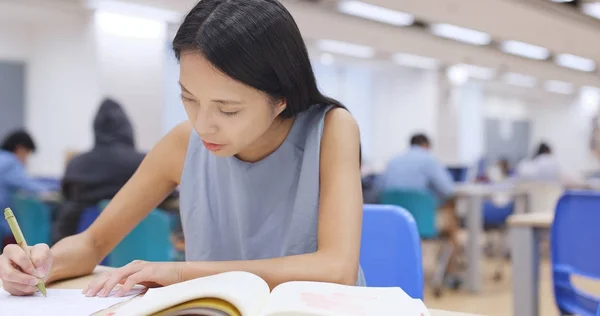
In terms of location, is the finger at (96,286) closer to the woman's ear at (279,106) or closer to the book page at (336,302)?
the book page at (336,302)

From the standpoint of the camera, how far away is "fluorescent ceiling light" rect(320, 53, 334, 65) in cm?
916

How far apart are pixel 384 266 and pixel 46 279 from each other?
2.32 feet

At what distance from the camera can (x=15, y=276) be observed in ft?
3.06

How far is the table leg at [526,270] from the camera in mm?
2598

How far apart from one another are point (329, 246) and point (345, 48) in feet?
25.5

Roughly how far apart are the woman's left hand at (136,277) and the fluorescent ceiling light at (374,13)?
5501mm

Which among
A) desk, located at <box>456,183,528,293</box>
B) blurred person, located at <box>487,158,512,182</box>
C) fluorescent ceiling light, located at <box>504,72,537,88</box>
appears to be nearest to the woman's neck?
desk, located at <box>456,183,528,293</box>

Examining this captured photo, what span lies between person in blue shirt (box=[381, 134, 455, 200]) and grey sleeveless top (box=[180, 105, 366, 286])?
12.1 feet

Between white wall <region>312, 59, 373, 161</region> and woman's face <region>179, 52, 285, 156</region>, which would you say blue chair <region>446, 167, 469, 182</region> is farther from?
woman's face <region>179, 52, 285, 156</region>

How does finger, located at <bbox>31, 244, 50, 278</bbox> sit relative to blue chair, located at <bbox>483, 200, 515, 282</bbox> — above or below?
above

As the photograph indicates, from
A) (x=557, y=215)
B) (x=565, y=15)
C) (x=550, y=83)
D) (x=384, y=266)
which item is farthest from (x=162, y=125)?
(x=550, y=83)

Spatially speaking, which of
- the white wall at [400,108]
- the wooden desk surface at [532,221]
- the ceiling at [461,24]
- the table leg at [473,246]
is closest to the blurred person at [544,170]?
the ceiling at [461,24]

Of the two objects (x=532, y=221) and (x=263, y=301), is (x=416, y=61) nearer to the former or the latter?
(x=532, y=221)

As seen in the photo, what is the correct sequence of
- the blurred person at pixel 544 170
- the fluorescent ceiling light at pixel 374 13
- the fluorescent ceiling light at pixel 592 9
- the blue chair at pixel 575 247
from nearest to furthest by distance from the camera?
the blue chair at pixel 575 247 < the fluorescent ceiling light at pixel 374 13 < the fluorescent ceiling light at pixel 592 9 < the blurred person at pixel 544 170
